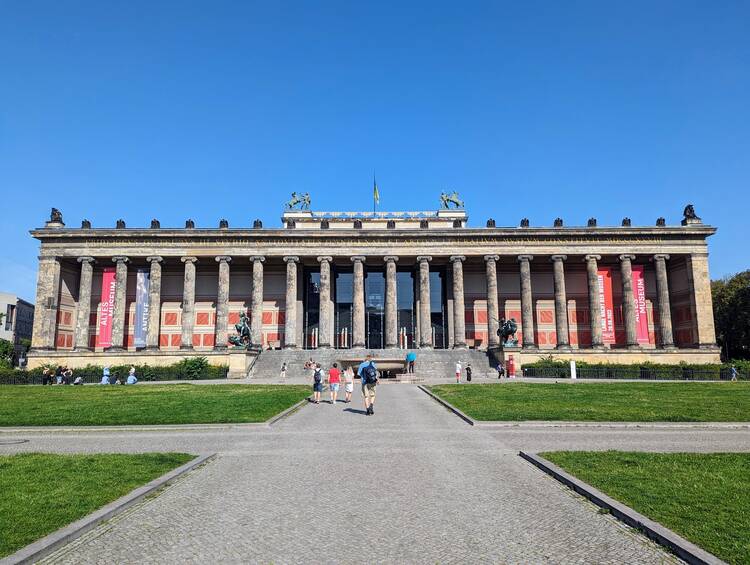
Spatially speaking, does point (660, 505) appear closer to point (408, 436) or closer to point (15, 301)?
point (408, 436)

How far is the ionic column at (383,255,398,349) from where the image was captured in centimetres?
5962

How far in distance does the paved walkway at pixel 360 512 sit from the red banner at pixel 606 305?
1944 inches

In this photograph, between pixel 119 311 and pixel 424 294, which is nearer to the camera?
pixel 119 311

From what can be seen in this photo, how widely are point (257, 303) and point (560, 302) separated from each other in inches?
1396

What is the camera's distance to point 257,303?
60.4m

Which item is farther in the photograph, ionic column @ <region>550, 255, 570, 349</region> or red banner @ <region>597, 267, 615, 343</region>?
ionic column @ <region>550, 255, 570, 349</region>

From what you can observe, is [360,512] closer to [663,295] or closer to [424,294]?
[424,294]

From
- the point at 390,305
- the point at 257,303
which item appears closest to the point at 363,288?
the point at 390,305

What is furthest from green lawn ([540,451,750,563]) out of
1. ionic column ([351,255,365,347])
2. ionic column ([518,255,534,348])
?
ionic column ([518,255,534,348])

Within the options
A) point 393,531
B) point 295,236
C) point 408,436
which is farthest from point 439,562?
point 295,236

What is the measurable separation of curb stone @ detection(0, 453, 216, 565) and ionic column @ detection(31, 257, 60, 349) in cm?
5843

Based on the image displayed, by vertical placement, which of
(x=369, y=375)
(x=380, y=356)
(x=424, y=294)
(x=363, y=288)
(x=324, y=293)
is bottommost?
(x=369, y=375)

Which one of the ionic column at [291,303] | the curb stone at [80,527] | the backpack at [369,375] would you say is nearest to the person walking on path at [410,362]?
the ionic column at [291,303]

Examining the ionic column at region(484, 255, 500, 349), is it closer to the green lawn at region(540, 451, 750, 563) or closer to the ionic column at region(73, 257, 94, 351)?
the ionic column at region(73, 257, 94, 351)
